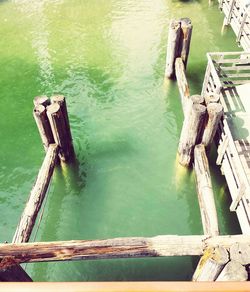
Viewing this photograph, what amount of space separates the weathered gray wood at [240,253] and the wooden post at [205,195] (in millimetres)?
1618

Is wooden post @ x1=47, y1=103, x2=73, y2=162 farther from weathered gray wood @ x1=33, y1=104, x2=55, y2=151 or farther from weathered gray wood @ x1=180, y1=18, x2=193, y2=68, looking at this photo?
weathered gray wood @ x1=180, y1=18, x2=193, y2=68

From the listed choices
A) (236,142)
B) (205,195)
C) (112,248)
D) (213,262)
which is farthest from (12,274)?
(236,142)

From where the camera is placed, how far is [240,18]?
1246 centimetres

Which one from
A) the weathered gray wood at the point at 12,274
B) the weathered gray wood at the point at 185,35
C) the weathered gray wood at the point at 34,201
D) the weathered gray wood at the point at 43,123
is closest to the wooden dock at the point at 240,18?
the weathered gray wood at the point at 185,35

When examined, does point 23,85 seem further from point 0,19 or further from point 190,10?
point 190,10

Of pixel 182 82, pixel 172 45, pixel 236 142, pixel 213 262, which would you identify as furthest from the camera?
pixel 172 45

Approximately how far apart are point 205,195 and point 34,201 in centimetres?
402

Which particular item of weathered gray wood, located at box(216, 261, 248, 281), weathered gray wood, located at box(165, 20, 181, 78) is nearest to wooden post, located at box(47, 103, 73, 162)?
weathered gray wood, located at box(216, 261, 248, 281)

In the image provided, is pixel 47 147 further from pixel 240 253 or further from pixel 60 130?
pixel 240 253

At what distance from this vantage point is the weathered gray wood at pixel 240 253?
4.31 metres

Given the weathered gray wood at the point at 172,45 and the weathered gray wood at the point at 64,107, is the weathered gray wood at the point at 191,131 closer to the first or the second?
the weathered gray wood at the point at 64,107

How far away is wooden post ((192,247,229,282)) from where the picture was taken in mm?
4391

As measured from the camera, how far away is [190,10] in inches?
671

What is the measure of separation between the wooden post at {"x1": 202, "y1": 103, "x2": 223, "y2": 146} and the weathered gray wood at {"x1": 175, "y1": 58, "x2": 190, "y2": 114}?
6.48 ft
